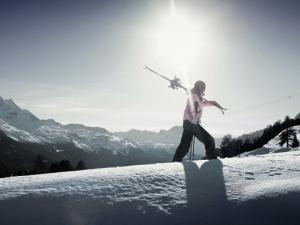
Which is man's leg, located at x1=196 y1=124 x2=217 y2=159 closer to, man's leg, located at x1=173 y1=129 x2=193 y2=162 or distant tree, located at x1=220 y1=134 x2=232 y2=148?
man's leg, located at x1=173 y1=129 x2=193 y2=162

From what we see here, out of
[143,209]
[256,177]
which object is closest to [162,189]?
[143,209]

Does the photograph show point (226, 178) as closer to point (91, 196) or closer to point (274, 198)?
point (274, 198)

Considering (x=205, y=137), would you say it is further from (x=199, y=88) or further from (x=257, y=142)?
(x=257, y=142)

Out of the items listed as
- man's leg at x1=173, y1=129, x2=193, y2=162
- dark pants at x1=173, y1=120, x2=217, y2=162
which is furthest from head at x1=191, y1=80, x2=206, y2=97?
man's leg at x1=173, y1=129, x2=193, y2=162

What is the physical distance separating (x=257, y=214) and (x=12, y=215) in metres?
2.96

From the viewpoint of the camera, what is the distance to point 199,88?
1115 cm

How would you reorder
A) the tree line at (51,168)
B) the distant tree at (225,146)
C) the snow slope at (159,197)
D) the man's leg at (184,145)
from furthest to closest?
the distant tree at (225,146), the tree line at (51,168), the man's leg at (184,145), the snow slope at (159,197)

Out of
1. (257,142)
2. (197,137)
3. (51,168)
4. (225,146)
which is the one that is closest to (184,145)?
(197,137)

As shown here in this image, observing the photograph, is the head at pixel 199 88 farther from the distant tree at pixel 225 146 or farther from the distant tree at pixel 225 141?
the distant tree at pixel 225 141

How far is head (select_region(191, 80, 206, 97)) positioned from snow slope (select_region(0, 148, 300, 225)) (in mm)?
4586

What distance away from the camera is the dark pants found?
36.1 feet

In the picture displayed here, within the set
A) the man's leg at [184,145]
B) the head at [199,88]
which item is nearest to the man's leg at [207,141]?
the man's leg at [184,145]

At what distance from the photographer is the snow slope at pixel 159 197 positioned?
14.5 feet

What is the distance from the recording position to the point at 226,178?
6.09 meters
